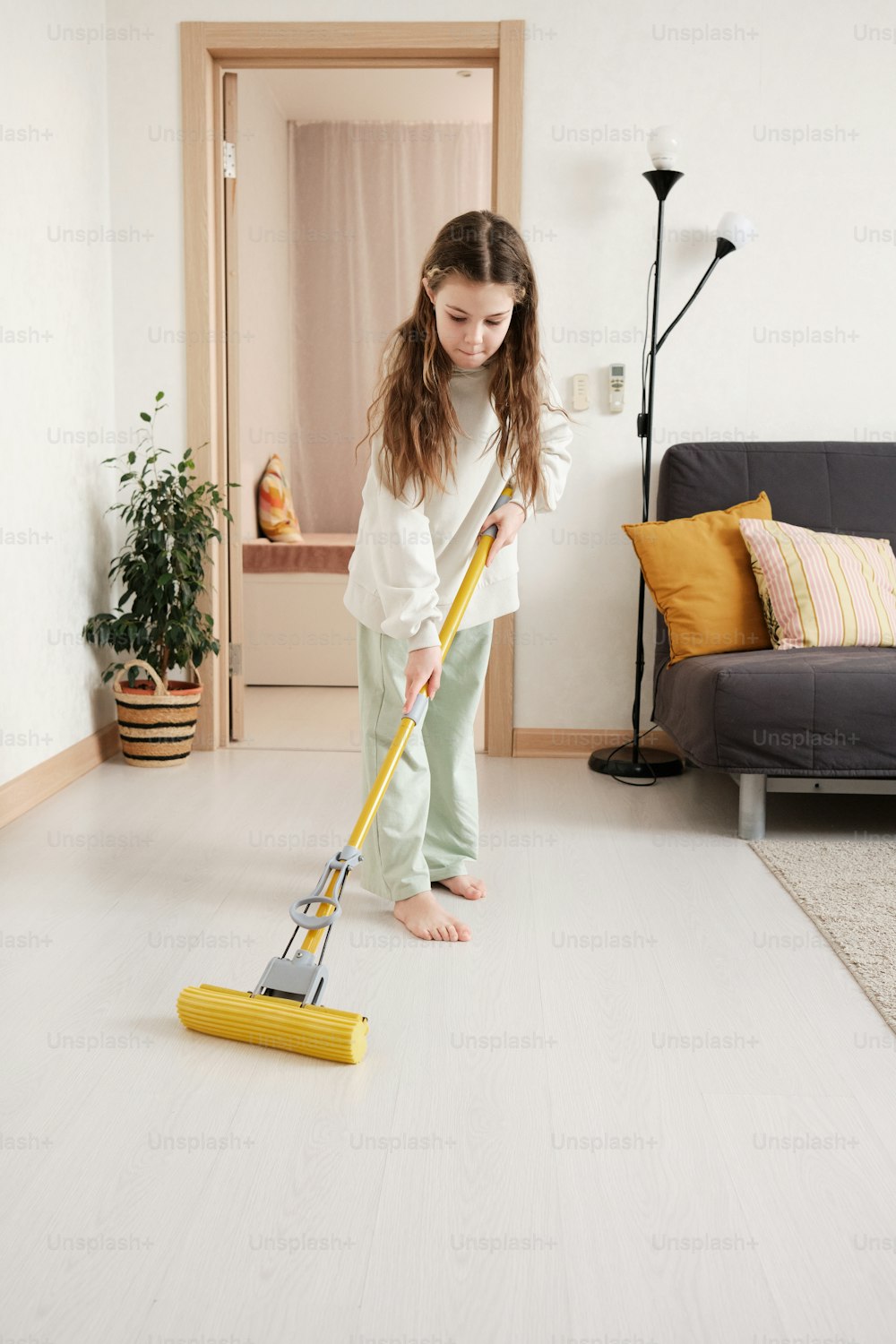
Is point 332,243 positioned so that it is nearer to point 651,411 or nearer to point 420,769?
point 651,411

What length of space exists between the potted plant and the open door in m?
0.24

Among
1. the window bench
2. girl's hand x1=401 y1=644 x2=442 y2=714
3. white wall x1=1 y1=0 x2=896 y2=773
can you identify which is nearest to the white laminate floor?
girl's hand x1=401 y1=644 x2=442 y2=714

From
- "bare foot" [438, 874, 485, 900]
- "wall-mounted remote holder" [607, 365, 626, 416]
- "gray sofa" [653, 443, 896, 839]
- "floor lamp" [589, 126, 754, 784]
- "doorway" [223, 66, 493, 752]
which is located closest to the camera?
"bare foot" [438, 874, 485, 900]

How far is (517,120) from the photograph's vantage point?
138 inches

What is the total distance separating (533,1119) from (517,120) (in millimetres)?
2947

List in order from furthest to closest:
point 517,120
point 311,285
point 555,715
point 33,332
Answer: point 311,285
point 555,715
point 517,120
point 33,332

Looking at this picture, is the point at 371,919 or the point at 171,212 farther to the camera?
the point at 171,212

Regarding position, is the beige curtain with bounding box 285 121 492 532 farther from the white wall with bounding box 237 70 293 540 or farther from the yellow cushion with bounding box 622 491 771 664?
the yellow cushion with bounding box 622 491 771 664

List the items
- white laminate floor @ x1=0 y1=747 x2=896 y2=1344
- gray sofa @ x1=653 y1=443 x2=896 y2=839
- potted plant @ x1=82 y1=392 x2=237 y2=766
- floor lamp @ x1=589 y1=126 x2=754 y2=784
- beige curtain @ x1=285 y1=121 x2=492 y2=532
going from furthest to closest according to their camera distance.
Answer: beige curtain @ x1=285 y1=121 x2=492 y2=532 < potted plant @ x1=82 y1=392 x2=237 y2=766 < floor lamp @ x1=589 y1=126 x2=754 y2=784 < gray sofa @ x1=653 y1=443 x2=896 y2=839 < white laminate floor @ x1=0 y1=747 x2=896 y2=1344

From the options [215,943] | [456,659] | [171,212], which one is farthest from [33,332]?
[215,943]

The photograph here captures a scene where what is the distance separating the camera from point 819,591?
3045mm

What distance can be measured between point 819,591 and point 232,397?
1887 millimetres

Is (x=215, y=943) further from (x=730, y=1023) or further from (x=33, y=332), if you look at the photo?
(x=33, y=332)

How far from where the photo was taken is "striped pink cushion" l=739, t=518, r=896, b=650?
120 inches
